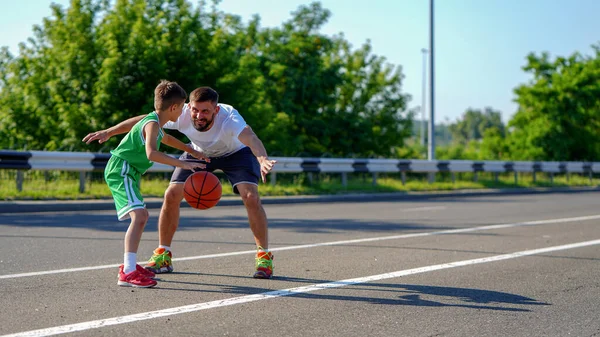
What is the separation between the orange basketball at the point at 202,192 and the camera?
6336 mm

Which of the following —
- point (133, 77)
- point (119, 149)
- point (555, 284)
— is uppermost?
point (133, 77)

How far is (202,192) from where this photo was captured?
6344 mm

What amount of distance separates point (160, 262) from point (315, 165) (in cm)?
1417

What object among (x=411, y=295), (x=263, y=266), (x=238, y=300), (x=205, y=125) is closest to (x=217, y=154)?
(x=205, y=125)

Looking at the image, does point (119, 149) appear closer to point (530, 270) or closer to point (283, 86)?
point (530, 270)

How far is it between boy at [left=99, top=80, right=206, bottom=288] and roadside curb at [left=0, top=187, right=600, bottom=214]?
7.79 metres

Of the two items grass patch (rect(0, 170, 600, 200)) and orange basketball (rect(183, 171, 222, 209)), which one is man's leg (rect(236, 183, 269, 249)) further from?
grass patch (rect(0, 170, 600, 200))

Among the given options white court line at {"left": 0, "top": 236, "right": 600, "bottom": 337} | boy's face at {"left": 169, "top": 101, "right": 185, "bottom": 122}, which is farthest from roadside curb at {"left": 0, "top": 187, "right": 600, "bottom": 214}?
white court line at {"left": 0, "top": 236, "right": 600, "bottom": 337}

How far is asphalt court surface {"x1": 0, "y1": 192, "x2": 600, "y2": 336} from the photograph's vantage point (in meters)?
4.58

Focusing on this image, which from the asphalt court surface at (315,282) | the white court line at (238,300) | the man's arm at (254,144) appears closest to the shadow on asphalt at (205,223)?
the asphalt court surface at (315,282)

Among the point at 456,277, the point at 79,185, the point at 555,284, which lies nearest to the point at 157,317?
the point at 456,277

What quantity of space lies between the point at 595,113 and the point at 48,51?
33.3 m

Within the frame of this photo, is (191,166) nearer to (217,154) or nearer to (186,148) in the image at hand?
(186,148)

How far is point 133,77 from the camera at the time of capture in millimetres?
25031
